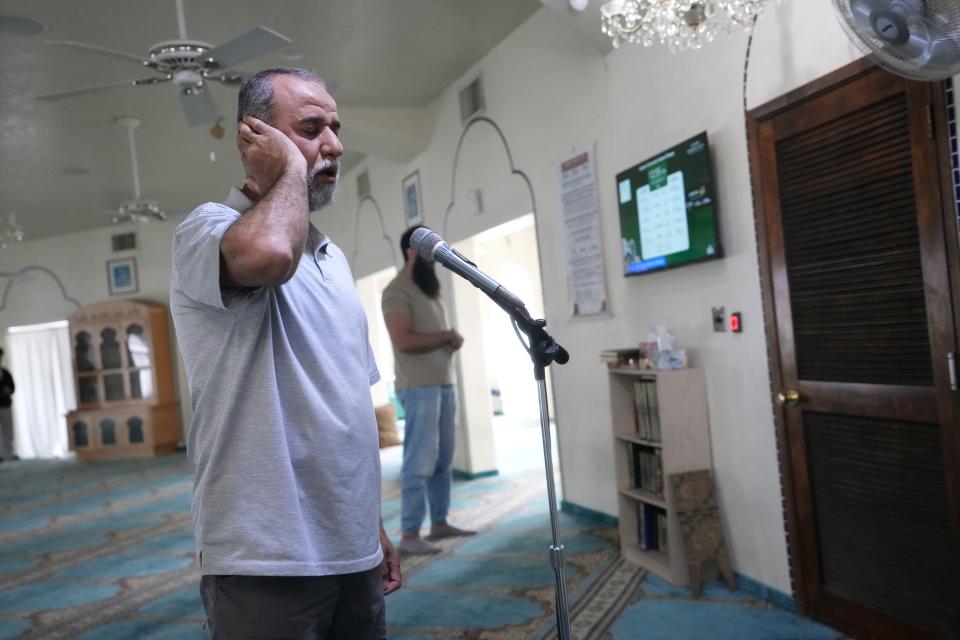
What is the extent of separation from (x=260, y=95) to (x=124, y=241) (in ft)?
33.3

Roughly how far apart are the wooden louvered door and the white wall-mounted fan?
1.47 ft

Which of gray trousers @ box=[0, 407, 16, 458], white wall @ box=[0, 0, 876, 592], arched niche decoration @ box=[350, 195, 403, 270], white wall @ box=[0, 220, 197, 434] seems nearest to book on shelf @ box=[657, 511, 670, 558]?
white wall @ box=[0, 0, 876, 592]

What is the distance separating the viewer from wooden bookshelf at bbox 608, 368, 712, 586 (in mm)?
3129

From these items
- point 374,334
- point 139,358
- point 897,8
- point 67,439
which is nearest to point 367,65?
point 897,8

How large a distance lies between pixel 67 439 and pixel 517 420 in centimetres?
624

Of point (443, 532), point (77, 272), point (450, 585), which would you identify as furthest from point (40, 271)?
point (450, 585)

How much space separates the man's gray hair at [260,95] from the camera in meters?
1.16

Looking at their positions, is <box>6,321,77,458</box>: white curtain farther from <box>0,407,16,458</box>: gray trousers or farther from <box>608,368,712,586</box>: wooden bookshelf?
<box>608,368,712,586</box>: wooden bookshelf

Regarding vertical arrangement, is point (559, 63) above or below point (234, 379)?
above

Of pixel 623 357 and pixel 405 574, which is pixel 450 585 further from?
pixel 623 357

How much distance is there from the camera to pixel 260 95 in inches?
45.6

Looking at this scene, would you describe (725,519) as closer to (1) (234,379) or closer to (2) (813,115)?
(2) (813,115)

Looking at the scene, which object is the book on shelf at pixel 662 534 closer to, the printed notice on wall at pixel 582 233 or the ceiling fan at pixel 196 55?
the printed notice on wall at pixel 582 233

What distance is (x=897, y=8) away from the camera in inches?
63.2
